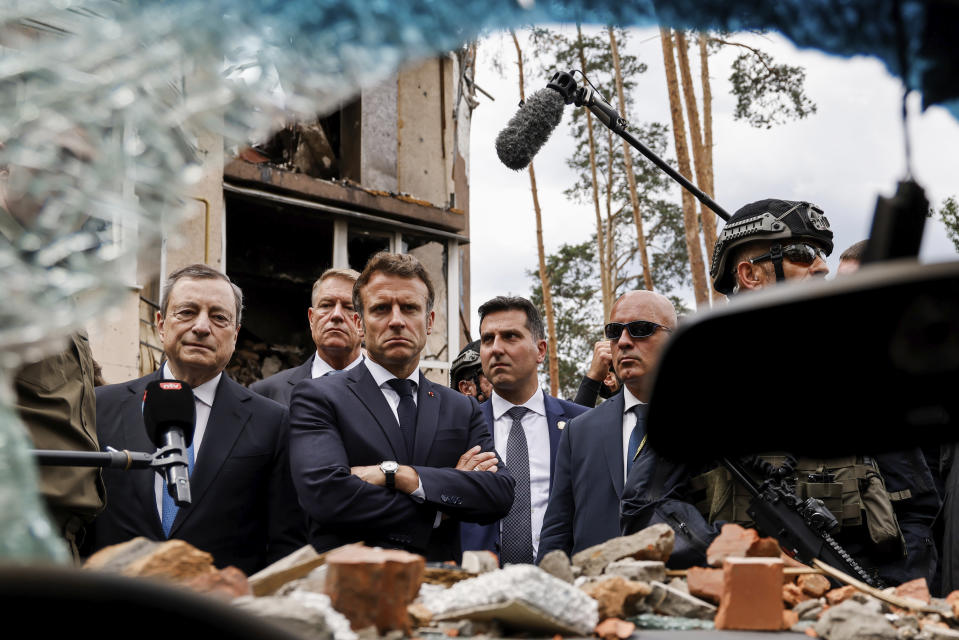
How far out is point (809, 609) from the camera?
71.7 inches

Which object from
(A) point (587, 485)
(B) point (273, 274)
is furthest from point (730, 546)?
(B) point (273, 274)

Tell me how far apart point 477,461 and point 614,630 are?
1993mm

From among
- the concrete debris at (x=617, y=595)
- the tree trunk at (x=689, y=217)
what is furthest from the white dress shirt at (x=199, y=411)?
the tree trunk at (x=689, y=217)

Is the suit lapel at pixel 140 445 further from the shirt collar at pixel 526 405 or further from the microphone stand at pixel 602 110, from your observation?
the microphone stand at pixel 602 110

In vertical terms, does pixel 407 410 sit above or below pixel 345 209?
below

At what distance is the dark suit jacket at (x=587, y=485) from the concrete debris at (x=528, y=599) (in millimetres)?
2270

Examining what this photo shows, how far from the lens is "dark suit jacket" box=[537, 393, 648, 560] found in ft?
12.7

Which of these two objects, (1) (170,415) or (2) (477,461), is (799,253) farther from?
(1) (170,415)

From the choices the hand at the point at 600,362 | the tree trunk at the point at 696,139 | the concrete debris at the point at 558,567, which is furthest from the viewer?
the tree trunk at the point at 696,139

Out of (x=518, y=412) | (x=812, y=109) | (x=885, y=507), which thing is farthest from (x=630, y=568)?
(x=812, y=109)

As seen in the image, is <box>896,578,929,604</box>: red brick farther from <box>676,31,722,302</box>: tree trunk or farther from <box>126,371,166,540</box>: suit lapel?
<box>676,31,722,302</box>: tree trunk

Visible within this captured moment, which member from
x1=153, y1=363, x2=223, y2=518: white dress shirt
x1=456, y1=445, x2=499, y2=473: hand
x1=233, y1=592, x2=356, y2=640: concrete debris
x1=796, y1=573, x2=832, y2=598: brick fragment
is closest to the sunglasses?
x1=456, y1=445, x2=499, y2=473: hand

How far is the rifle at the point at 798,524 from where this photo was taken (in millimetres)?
2918

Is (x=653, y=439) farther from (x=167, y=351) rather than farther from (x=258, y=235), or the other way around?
(x=258, y=235)
